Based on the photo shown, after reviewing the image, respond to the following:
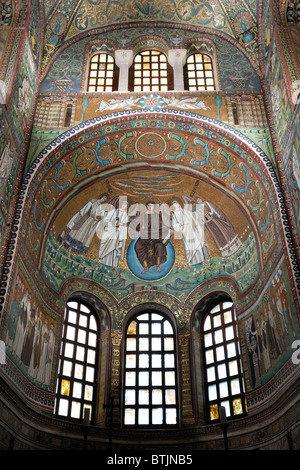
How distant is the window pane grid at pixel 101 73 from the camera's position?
15.9 metres

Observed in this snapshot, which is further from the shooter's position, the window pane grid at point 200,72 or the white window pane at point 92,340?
the window pane grid at point 200,72

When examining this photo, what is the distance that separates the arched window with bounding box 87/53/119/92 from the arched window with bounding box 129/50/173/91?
0.55 meters

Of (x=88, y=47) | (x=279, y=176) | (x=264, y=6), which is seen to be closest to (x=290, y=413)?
(x=279, y=176)

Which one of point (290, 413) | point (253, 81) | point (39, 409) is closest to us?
point (290, 413)

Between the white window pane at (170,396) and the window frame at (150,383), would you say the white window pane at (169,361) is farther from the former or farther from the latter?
the white window pane at (170,396)

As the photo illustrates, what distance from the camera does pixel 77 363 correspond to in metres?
14.2

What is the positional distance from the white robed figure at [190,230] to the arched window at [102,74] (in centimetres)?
426

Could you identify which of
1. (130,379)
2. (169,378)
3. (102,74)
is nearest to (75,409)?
(130,379)

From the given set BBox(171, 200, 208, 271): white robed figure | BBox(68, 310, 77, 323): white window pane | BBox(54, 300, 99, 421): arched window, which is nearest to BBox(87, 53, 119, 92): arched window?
BBox(171, 200, 208, 271): white robed figure

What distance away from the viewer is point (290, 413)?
1035cm

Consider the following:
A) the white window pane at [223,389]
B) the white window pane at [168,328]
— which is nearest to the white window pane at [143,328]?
the white window pane at [168,328]

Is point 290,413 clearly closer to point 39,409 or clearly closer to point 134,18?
point 39,409

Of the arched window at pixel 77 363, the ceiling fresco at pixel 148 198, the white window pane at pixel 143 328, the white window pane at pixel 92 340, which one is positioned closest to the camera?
the arched window at pixel 77 363

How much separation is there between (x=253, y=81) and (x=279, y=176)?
4.03 metres
